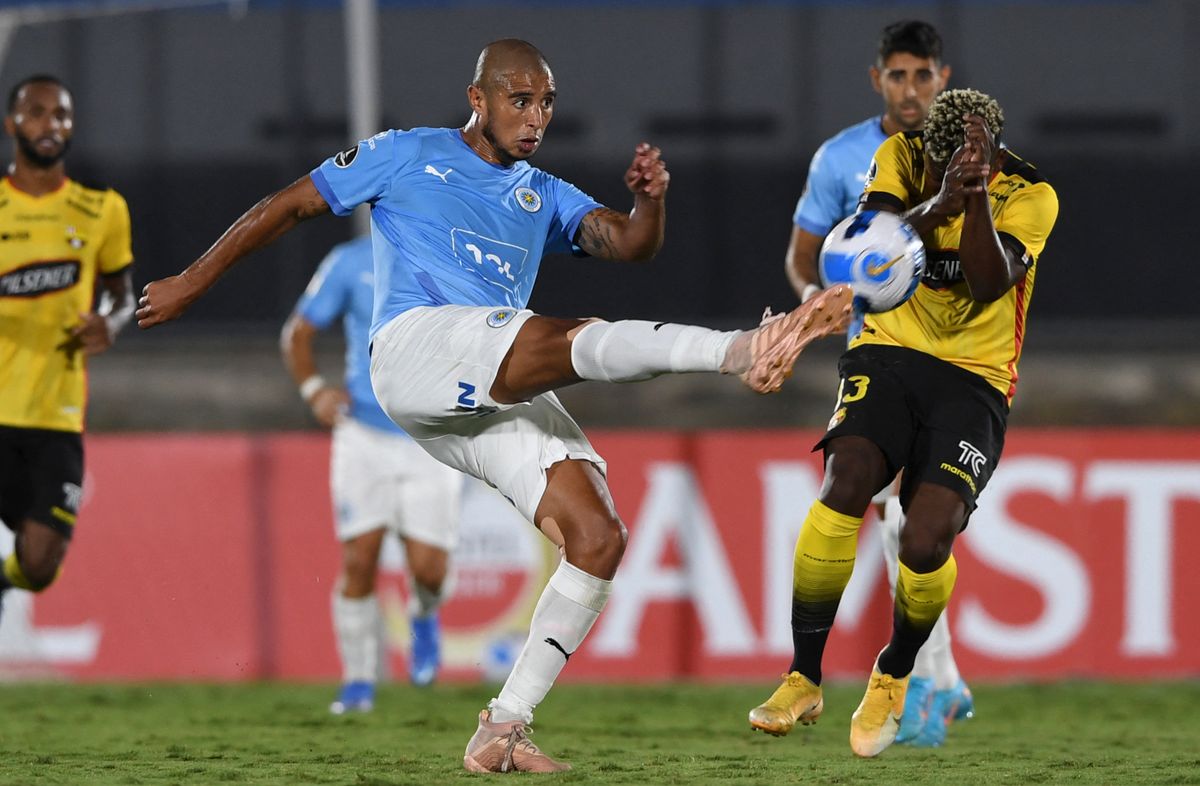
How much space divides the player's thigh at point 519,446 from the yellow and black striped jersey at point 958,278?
1250 millimetres

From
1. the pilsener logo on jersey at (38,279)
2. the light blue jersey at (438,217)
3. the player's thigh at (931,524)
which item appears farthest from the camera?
the pilsener logo on jersey at (38,279)

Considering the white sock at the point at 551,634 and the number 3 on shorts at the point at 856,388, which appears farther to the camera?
the number 3 on shorts at the point at 856,388

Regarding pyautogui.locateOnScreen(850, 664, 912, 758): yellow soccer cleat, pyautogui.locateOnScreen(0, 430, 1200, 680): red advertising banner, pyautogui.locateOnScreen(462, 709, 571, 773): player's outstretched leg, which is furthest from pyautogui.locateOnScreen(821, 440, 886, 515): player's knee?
pyautogui.locateOnScreen(0, 430, 1200, 680): red advertising banner

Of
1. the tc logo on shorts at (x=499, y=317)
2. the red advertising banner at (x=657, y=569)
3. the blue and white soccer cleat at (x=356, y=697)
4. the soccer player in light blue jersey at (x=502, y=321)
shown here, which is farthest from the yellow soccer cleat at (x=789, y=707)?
the red advertising banner at (x=657, y=569)

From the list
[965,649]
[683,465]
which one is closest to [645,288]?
[683,465]

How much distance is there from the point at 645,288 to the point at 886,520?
7.26 m

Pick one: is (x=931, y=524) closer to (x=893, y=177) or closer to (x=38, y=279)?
(x=893, y=177)

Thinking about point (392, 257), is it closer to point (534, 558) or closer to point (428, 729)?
point (428, 729)

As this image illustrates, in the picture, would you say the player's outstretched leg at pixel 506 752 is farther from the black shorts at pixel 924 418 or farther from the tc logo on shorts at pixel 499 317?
the black shorts at pixel 924 418

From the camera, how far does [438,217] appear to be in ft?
19.5

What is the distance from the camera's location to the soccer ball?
5.58 meters

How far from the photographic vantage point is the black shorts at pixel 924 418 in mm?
6055

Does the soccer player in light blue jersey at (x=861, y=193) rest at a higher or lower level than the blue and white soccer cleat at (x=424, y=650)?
higher

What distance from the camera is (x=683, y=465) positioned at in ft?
34.8
